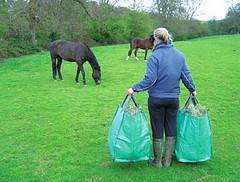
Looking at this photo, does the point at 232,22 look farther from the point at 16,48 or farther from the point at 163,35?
the point at 163,35

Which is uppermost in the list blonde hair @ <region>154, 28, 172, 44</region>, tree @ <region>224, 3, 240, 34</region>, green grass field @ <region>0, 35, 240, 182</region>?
tree @ <region>224, 3, 240, 34</region>

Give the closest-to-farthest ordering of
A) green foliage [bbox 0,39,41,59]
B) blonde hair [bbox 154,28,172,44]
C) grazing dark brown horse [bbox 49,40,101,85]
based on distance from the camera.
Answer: blonde hair [bbox 154,28,172,44], grazing dark brown horse [bbox 49,40,101,85], green foliage [bbox 0,39,41,59]

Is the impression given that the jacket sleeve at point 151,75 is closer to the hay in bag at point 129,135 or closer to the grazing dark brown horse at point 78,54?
the hay in bag at point 129,135

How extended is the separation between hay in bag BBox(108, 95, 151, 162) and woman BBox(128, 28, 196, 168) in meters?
0.22

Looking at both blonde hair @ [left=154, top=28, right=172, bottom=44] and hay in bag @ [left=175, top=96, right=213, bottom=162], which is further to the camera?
hay in bag @ [left=175, top=96, right=213, bottom=162]

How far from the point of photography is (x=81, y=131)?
5832 mm

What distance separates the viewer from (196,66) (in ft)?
47.1

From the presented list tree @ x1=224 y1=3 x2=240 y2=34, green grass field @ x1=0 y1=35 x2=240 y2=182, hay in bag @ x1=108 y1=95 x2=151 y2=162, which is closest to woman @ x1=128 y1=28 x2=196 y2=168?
hay in bag @ x1=108 y1=95 x2=151 y2=162

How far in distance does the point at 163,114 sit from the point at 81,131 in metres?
2.33

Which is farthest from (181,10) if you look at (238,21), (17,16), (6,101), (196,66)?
(6,101)

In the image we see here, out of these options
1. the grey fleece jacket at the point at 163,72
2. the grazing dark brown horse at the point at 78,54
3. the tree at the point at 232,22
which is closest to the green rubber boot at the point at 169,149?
the grey fleece jacket at the point at 163,72

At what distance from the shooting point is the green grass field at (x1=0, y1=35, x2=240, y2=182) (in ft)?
13.5

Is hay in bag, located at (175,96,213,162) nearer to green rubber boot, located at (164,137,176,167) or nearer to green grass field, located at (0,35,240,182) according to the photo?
green rubber boot, located at (164,137,176,167)

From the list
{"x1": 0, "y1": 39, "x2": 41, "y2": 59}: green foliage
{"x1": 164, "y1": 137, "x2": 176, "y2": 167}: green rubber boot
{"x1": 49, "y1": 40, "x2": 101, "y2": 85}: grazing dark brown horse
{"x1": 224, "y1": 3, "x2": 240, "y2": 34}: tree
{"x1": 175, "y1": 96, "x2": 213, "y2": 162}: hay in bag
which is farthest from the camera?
{"x1": 224, "y1": 3, "x2": 240, "y2": 34}: tree
